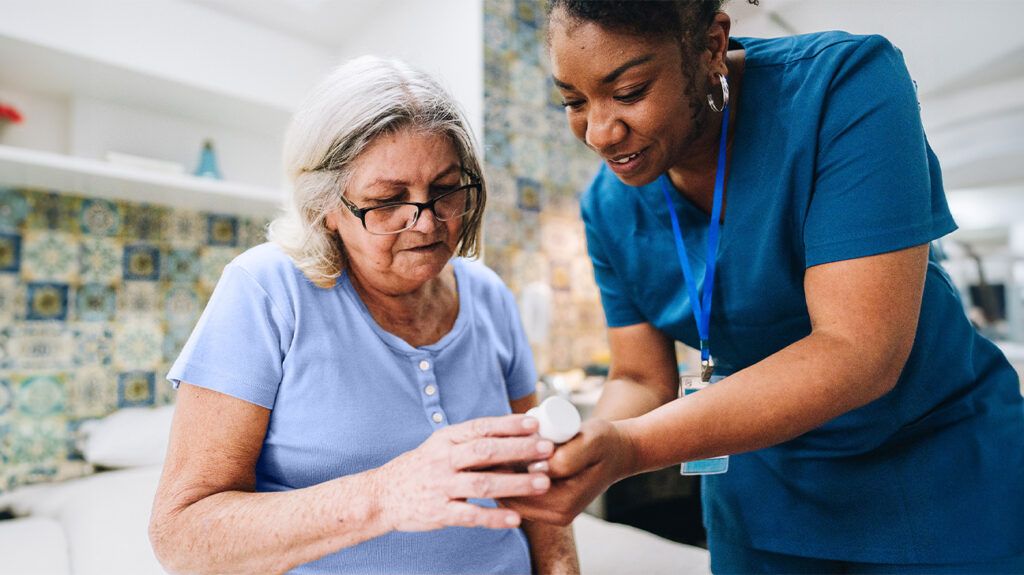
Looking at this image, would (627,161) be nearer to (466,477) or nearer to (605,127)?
(605,127)

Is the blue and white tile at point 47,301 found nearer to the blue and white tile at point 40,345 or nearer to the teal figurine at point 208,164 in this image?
the blue and white tile at point 40,345

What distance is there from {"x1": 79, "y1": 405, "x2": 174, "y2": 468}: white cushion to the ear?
213cm

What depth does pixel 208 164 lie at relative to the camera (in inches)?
97.7

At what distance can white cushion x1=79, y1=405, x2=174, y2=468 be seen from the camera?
2133mm

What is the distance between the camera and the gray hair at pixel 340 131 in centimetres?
96

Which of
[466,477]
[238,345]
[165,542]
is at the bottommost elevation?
[165,542]

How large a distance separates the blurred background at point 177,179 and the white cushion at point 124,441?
13cm

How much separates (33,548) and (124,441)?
2.03ft

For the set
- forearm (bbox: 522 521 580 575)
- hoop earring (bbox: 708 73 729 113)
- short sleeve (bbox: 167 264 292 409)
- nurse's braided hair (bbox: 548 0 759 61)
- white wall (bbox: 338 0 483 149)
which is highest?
white wall (bbox: 338 0 483 149)

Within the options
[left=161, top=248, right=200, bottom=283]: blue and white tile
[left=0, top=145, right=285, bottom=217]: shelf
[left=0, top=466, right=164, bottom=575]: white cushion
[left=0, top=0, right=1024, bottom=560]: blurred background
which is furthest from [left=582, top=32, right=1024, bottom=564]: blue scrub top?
[left=161, top=248, right=200, bottom=283]: blue and white tile

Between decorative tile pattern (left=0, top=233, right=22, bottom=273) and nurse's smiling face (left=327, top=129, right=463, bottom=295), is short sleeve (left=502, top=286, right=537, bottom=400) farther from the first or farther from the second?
decorative tile pattern (left=0, top=233, right=22, bottom=273)

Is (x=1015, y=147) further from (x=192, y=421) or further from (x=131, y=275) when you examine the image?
(x=131, y=275)

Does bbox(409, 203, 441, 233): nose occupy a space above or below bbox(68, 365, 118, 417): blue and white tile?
above

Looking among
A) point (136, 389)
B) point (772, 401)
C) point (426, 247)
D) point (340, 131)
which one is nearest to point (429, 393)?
point (426, 247)
